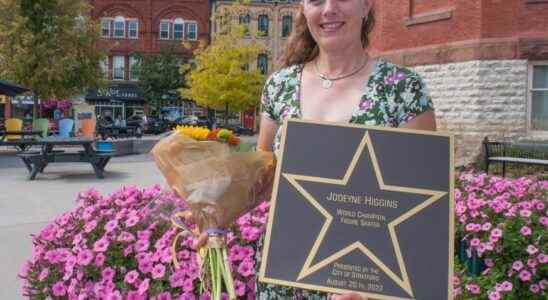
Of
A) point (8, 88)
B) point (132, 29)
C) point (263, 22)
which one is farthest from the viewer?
point (263, 22)

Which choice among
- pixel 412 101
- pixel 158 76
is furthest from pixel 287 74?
pixel 158 76

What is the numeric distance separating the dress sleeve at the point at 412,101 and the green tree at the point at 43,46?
24626mm

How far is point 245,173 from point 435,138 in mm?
608

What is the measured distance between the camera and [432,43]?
689 inches

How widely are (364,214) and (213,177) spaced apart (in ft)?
1.58

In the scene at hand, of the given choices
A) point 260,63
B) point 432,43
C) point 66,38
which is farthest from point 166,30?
point 432,43

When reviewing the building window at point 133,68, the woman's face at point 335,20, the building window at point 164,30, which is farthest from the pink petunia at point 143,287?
the building window at point 164,30

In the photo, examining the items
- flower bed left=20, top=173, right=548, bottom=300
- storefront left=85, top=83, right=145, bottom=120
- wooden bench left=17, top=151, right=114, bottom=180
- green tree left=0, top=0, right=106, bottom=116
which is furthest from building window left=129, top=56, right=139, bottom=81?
flower bed left=20, top=173, right=548, bottom=300

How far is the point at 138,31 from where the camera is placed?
5247cm

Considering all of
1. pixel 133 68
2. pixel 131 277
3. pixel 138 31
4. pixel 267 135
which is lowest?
pixel 131 277

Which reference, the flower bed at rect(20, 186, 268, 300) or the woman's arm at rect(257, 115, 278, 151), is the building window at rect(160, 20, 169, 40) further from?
the woman's arm at rect(257, 115, 278, 151)

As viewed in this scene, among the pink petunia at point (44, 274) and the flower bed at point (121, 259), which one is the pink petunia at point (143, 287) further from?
the pink petunia at point (44, 274)

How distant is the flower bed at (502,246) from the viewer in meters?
4.07

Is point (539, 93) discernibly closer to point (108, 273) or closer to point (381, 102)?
point (108, 273)
